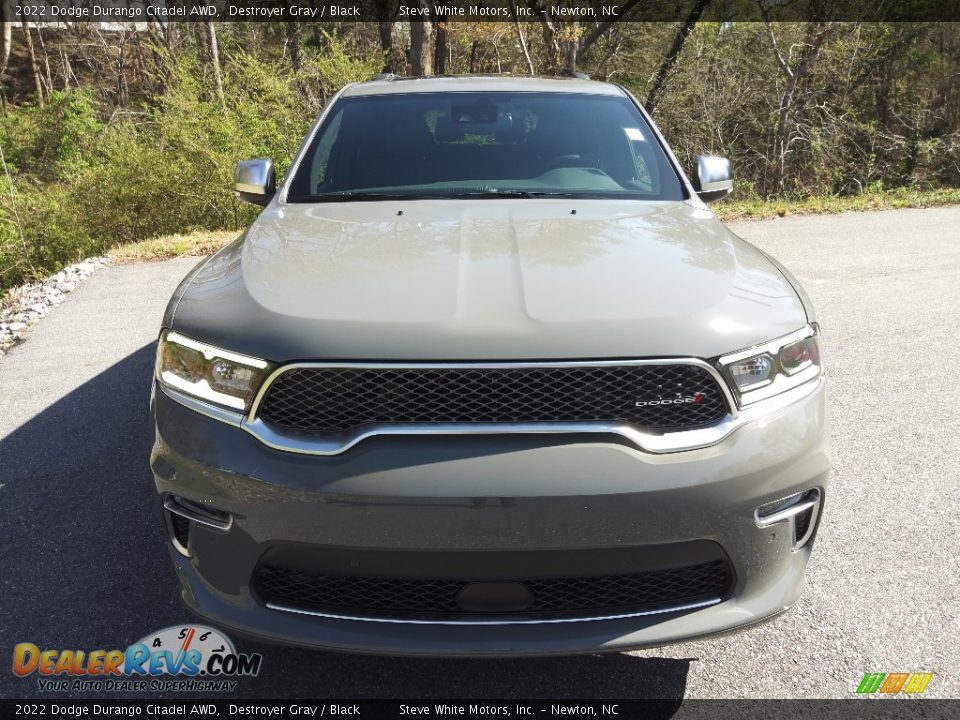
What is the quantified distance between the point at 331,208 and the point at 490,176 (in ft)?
2.28

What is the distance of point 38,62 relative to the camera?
33.1m

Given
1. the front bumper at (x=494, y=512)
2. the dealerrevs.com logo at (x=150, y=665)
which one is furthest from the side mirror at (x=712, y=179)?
the dealerrevs.com logo at (x=150, y=665)

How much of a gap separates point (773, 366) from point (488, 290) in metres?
0.75

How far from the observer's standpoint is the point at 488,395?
5.97ft

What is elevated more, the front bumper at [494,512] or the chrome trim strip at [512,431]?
the chrome trim strip at [512,431]

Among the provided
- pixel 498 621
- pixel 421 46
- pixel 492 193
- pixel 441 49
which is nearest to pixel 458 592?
pixel 498 621

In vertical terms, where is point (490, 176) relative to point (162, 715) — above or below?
above

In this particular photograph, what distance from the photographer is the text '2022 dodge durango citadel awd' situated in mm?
1770

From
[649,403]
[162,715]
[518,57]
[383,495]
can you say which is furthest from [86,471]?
[518,57]

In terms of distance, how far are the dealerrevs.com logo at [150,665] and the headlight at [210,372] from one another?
2.87ft

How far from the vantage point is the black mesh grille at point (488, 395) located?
1.82m

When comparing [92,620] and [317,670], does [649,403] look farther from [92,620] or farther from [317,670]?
[92,620]

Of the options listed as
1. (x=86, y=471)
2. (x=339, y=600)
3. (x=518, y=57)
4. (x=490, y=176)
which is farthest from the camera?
(x=518, y=57)

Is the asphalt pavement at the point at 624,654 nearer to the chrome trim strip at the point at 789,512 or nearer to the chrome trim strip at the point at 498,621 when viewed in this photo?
the chrome trim strip at the point at 498,621
